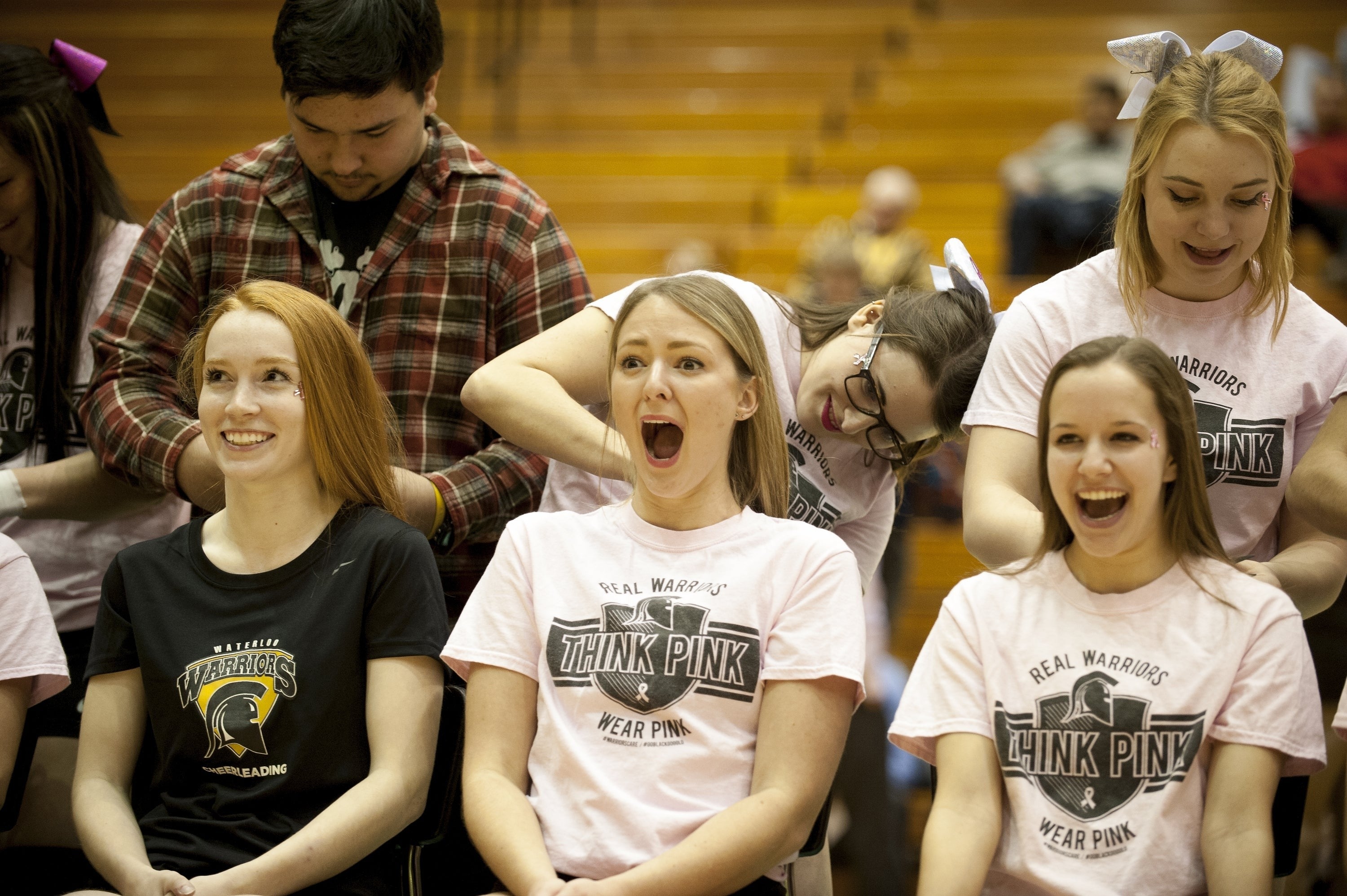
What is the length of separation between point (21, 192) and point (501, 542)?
1.35 m

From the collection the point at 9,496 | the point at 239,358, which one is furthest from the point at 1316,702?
the point at 9,496

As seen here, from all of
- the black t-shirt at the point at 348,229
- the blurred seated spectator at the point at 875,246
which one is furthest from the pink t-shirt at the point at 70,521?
the blurred seated spectator at the point at 875,246

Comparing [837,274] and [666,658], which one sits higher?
[837,274]

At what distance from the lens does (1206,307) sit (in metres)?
2.01

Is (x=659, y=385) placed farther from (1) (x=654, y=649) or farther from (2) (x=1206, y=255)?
(2) (x=1206, y=255)

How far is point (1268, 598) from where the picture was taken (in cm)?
168

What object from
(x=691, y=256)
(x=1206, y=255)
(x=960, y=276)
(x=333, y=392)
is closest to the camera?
(x=1206, y=255)

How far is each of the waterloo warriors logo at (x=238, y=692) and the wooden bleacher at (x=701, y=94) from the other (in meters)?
5.89

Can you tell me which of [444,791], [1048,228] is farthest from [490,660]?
[1048,228]

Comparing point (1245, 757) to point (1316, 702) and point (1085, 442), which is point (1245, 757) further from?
point (1085, 442)

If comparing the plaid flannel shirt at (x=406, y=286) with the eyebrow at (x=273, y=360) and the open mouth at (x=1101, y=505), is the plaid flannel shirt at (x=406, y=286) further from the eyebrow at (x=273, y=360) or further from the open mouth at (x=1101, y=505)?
the open mouth at (x=1101, y=505)

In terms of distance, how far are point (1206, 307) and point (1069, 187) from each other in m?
4.73

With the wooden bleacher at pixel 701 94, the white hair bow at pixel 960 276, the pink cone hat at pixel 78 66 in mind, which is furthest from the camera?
the wooden bleacher at pixel 701 94

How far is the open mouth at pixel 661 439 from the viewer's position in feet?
6.29
